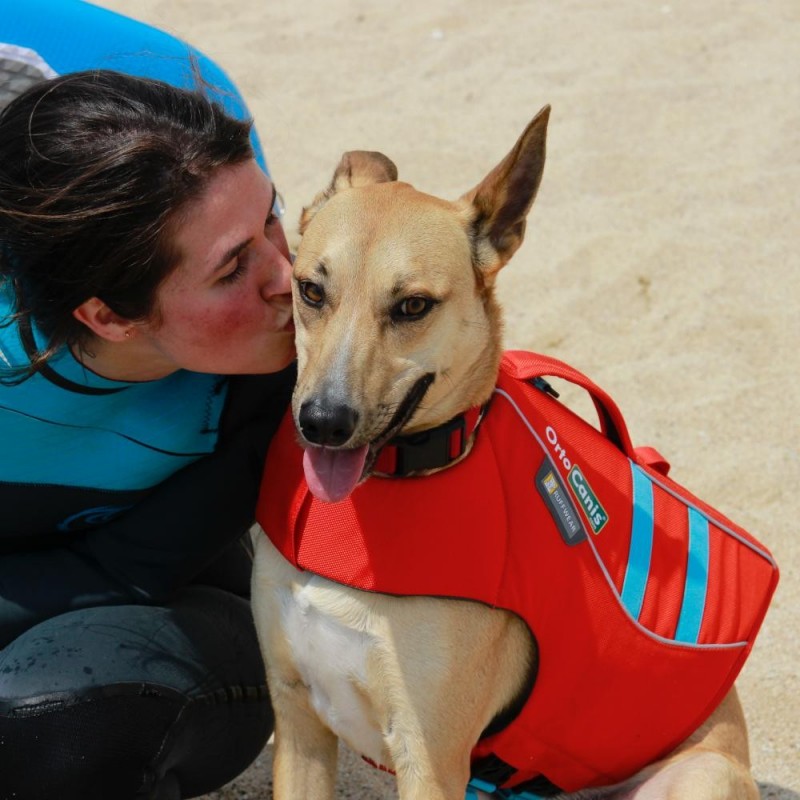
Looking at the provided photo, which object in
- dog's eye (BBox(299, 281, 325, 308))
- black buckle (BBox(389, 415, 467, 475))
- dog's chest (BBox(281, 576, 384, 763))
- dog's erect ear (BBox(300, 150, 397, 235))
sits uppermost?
dog's erect ear (BBox(300, 150, 397, 235))

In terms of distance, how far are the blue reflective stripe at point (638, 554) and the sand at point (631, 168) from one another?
0.98m

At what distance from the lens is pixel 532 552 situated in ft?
8.01

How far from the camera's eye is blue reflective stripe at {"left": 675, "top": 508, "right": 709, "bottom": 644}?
103 inches

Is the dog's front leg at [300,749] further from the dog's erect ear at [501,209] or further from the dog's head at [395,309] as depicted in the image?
the dog's erect ear at [501,209]

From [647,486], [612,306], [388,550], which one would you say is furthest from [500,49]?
[388,550]

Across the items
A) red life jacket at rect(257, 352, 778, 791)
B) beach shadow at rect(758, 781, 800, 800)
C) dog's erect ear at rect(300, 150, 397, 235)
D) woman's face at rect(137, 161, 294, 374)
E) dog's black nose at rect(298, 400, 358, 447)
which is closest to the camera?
dog's black nose at rect(298, 400, 358, 447)

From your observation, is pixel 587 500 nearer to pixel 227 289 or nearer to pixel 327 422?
pixel 327 422

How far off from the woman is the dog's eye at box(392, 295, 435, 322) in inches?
12.4

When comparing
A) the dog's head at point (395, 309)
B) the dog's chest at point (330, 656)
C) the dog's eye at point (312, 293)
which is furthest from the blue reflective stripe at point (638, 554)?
the dog's eye at point (312, 293)

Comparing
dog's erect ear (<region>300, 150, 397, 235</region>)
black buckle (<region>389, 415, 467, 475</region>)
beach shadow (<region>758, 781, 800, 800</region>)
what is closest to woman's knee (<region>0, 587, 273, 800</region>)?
black buckle (<region>389, 415, 467, 475</region>)

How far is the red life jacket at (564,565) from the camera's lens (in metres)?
2.40

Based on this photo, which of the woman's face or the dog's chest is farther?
the woman's face

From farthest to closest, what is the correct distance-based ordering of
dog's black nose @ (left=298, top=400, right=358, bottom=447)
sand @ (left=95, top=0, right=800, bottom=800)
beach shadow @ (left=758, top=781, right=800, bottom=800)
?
sand @ (left=95, top=0, right=800, bottom=800), beach shadow @ (left=758, top=781, right=800, bottom=800), dog's black nose @ (left=298, top=400, right=358, bottom=447)

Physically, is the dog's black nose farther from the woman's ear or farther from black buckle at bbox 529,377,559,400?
black buckle at bbox 529,377,559,400
